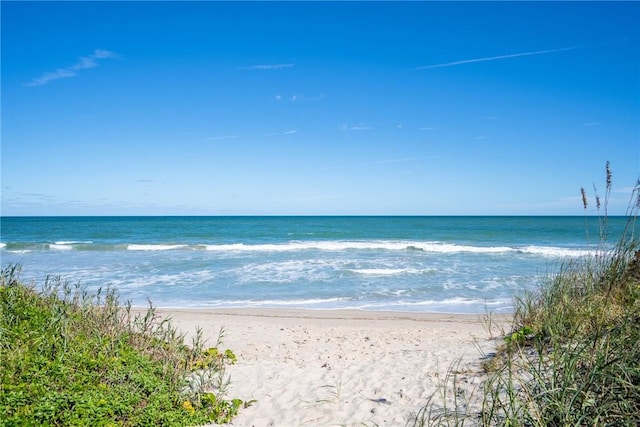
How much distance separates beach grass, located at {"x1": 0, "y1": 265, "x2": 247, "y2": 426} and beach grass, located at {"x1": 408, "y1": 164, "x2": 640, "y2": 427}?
7.91 feet

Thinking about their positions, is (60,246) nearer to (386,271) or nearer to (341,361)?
(386,271)

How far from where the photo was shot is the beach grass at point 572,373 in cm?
288

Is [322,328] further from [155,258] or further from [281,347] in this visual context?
[155,258]

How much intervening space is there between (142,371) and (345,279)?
1219cm

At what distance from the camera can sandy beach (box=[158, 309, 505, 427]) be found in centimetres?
440

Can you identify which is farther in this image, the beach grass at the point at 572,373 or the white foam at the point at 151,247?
the white foam at the point at 151,247

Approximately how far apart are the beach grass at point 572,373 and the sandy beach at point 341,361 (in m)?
0.56

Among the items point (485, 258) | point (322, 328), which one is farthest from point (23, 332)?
point (485, 258)

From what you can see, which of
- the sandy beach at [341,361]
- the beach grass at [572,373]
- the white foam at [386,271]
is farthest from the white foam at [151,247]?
the beach grass at [572,373]

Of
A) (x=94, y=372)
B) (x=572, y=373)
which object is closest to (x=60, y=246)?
(x=94, y=372)

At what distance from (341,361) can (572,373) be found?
4003 mm

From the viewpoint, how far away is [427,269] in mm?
18891

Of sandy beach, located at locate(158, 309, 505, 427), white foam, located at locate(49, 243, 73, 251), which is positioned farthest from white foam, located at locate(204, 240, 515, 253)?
sandy beach, located at locate(158, 309, 505, 427)

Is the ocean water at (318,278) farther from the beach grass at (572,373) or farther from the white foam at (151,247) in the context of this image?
the white foam at (151,247)
